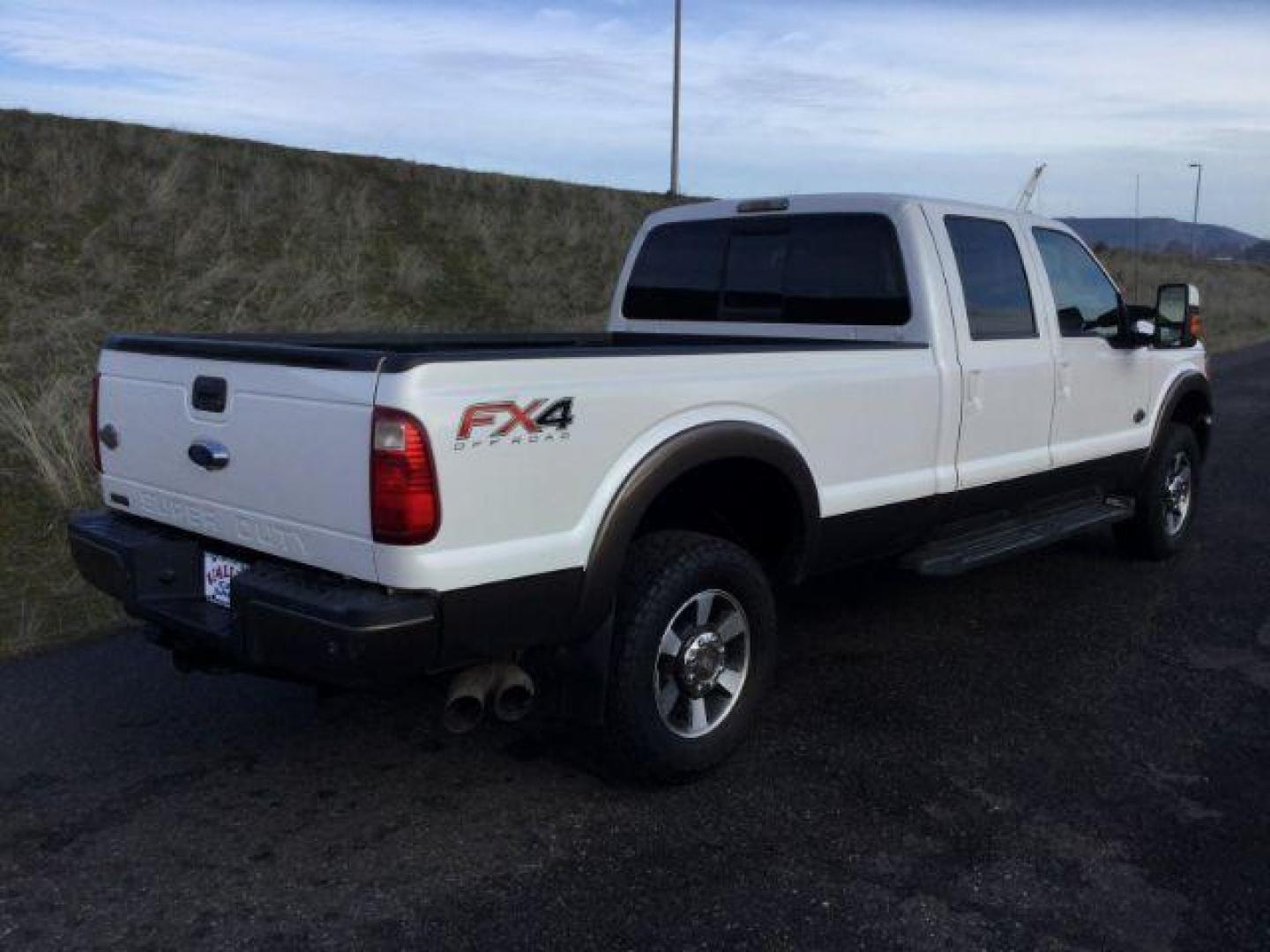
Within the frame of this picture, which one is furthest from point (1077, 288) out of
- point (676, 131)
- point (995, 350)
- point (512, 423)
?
point (676, 131)

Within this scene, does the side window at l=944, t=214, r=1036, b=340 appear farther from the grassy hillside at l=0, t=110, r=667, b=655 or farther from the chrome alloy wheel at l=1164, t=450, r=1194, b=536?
the grassy hillside at l=0, t=110, r=667, b=655

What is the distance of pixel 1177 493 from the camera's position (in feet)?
22.4

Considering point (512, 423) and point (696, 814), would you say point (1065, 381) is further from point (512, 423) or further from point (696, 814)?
point (512, 423)

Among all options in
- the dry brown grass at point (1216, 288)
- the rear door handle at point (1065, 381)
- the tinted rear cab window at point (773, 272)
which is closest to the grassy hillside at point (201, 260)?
the tinted rear cab window at point (773, 272)

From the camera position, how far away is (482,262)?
19953 mm

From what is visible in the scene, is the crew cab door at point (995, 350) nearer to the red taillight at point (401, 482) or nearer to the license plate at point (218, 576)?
the red taillight at point (401, 482)

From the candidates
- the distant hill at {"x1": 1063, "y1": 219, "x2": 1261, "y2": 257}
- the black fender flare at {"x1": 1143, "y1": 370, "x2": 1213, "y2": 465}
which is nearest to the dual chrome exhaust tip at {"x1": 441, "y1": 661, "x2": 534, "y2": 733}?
the black fender flare at {"x1": 1143, "y1": 370, "x2": 1213, "y2": 465}

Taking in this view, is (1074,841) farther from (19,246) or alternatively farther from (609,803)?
(19,246)

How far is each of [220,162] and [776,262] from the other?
17.8m

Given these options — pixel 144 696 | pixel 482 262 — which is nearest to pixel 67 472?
pixel 144 696

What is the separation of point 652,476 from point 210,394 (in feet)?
4.34

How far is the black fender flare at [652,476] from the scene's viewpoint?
345cm

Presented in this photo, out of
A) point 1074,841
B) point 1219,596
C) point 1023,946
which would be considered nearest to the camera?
point 1023,946

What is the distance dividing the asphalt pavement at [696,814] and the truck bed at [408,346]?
137 centimetres
